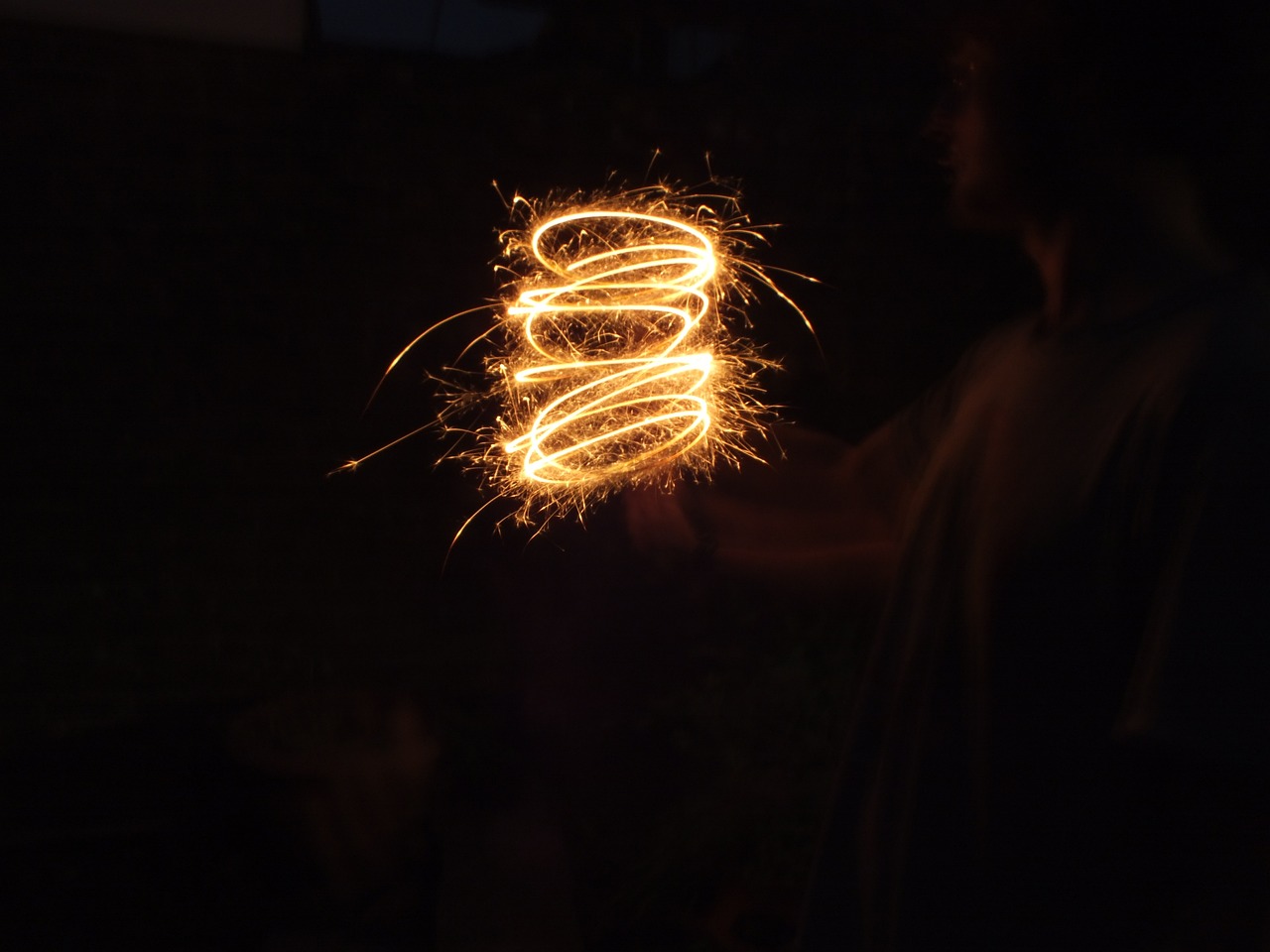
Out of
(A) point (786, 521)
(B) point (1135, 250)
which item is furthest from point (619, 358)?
(B) point (1135, 250)

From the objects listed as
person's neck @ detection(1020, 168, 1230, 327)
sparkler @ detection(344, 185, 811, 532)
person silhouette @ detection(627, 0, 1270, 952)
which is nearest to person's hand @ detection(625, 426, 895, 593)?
sparkler @ detection(344, 185, 811, 532)

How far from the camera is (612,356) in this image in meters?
1.36

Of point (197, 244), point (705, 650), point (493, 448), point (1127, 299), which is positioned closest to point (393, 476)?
point (493, 448)

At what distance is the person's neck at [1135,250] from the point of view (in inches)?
31.3

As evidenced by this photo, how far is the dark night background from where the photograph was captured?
4.88 feet

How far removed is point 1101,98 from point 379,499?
1308 mm

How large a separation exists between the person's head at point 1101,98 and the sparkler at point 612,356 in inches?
15.1

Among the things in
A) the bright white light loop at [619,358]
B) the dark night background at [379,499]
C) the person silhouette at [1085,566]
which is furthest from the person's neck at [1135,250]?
the dark night background at [379,499]

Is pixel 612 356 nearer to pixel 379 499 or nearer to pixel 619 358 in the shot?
pixel 619 358

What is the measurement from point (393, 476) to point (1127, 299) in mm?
1252

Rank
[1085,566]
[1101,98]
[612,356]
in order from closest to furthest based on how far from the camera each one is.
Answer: [1085,566], [1101,98], [612,356]

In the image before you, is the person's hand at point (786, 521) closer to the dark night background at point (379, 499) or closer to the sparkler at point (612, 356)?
the sparkler at point (612, 356)

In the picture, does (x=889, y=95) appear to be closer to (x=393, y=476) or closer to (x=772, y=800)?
(x=393, y=476)

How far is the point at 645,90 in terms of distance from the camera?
5.04ft
